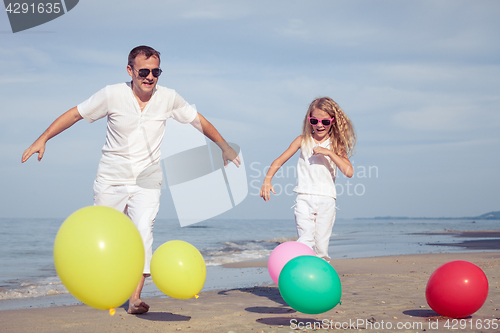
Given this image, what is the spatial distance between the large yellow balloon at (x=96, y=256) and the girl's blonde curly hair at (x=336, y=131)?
2705 millimetres

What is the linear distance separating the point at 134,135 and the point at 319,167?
2.11 metres

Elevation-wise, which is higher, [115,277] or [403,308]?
[115,277]

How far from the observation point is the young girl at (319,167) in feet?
15.8

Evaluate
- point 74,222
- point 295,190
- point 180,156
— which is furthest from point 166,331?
point 180,156

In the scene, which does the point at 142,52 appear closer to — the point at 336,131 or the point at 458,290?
the point at 336,131

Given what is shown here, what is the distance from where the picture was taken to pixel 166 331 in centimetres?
357

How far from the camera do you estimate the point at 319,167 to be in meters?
4.91

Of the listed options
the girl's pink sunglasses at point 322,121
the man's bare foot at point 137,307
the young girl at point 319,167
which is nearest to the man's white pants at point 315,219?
the young girl at point 319,167

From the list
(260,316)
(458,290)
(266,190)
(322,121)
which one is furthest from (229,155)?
(458,290)

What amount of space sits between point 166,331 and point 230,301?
63.0 inches

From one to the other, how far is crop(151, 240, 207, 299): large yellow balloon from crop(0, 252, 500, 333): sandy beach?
1.07 ft

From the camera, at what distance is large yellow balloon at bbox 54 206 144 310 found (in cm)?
278

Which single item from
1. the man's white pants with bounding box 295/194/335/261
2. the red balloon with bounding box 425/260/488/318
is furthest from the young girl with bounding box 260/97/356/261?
the red balloon with bounding box 425/260/488/318

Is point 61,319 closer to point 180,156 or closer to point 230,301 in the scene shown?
point 230,301
